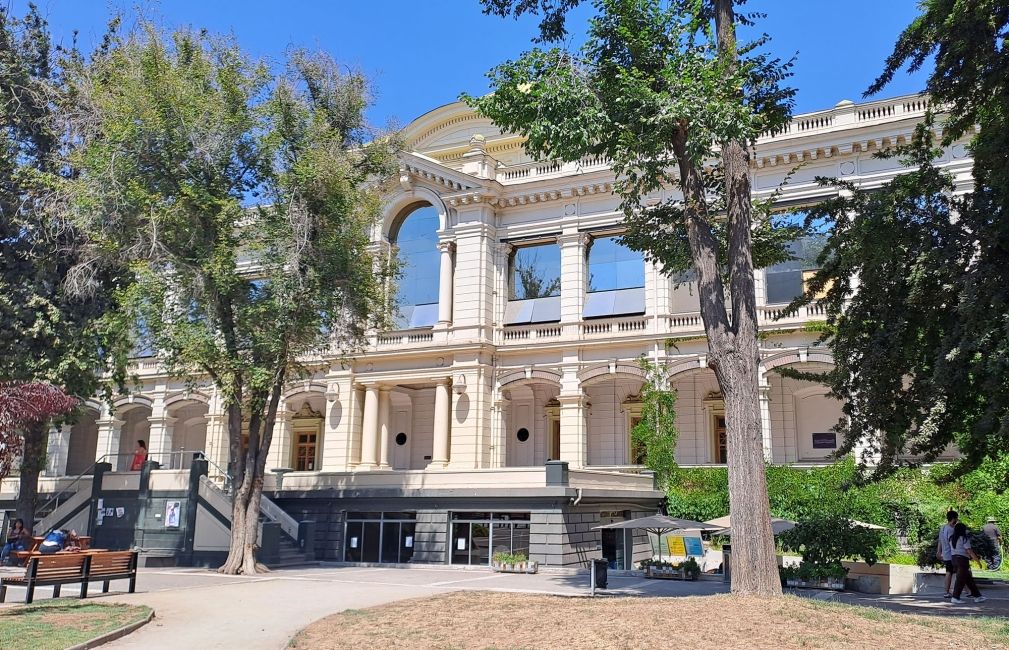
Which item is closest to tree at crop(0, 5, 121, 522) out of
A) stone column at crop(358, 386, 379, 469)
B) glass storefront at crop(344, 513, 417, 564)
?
glass storefront at crop(344, 513, 417, 564)

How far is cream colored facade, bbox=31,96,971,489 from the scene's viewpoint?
30.8 metres

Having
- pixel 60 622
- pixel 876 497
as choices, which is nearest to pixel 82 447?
pixel 60 622

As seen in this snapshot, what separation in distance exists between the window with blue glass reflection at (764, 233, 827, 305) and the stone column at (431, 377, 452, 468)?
13.1 m

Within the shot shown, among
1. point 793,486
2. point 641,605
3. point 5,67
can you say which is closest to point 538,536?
point 793,486

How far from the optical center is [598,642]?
31.3 ft

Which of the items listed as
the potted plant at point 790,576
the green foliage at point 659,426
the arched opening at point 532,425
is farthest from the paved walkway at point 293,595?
the arched opening at point 532,425

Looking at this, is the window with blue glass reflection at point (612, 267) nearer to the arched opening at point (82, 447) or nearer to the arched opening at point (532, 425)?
the arched opening at point (532, 425)

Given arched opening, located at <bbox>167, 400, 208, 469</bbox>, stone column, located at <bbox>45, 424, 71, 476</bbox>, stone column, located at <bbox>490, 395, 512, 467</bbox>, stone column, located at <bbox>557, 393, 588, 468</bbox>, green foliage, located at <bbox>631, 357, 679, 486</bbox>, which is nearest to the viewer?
green foliage, located at <bbox>631, 357, 679, 486</bbox>

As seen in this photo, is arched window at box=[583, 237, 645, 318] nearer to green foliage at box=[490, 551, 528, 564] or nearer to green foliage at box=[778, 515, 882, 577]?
green foliage at box=[490, 551, 528, 564]

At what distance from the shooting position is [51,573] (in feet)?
47.8

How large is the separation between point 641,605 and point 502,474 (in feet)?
43.9

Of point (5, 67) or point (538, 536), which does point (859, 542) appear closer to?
point (538, 536)

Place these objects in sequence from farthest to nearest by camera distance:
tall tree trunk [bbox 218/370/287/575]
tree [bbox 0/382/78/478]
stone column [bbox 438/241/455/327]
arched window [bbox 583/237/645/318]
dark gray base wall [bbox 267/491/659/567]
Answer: stone column [bbox 438/241/455/327]
arched window [bbox 583/237/645/318]
dark gray base wall [bbox 267/491/659/567]
tall tree trunk [bbox 218/370/287/575]
tree [bbox 0/382/78/478]

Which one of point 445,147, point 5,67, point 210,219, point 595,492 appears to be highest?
point 445,147
